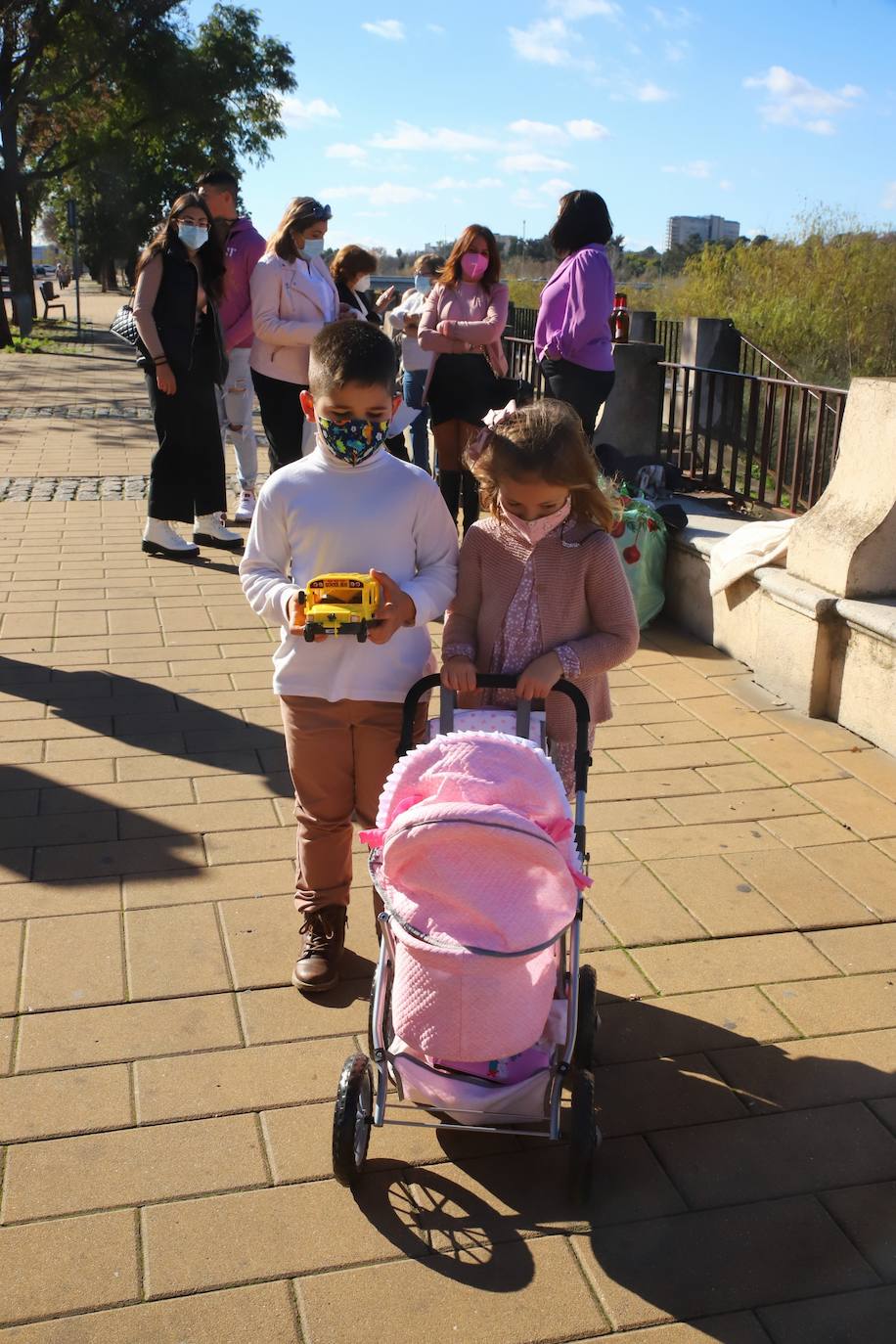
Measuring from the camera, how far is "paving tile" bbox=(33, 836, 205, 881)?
4004 millimetres

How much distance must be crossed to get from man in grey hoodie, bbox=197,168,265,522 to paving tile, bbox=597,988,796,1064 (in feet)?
18.2

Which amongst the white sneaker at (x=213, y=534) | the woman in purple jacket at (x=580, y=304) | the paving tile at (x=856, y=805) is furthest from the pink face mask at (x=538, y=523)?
the white sneaker at (x=213, y=534)

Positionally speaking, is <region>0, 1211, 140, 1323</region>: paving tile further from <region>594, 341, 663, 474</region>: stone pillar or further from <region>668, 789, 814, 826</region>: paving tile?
<region>594, 341, 663, 474</region>: stone pillar

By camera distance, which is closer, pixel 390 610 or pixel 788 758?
pixel 390 610

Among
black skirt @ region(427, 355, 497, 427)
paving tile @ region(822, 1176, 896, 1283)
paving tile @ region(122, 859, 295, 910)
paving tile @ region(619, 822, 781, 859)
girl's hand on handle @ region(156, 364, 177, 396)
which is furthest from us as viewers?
black skirt @ region(427, 355, 497, 427)

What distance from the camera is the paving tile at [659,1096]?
2936 mm

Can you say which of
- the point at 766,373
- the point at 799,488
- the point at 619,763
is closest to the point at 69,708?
the point at 619,763

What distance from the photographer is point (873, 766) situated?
4.95 m

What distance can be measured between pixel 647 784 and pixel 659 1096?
191 centimetres

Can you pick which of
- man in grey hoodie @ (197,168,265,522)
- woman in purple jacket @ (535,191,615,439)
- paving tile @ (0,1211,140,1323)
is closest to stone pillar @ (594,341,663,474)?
woman in purple jacket @ (535,191,615,439)

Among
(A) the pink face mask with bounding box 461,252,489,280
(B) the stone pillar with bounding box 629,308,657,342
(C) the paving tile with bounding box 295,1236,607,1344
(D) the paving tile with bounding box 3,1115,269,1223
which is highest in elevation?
(A) the pink face mask with bounding box 461,252,489,280

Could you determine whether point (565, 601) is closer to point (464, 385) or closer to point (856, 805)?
point (856, 805)

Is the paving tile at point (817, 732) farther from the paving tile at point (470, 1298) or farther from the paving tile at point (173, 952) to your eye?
the paving tile at point (470, 1298)

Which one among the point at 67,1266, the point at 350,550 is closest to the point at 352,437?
the point at 350,550
